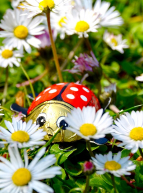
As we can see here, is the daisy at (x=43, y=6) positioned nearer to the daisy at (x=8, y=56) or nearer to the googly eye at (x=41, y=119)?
the daisy at (x=8, y=56)

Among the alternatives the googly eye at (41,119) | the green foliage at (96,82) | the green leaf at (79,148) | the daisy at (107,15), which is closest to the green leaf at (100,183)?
the green foliage at (96,82)

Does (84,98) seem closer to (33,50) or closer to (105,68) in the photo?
(105,68)

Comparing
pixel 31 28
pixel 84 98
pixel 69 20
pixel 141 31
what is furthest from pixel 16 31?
pixel 141 31

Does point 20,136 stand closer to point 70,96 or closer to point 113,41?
point 70,96

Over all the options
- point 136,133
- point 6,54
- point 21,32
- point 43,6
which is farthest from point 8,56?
point 136,133

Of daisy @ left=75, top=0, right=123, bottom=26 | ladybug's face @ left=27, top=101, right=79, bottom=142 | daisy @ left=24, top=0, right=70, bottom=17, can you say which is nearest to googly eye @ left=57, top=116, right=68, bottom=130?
ladybug's face @ left=27, top=101, right=79, bottom=142
